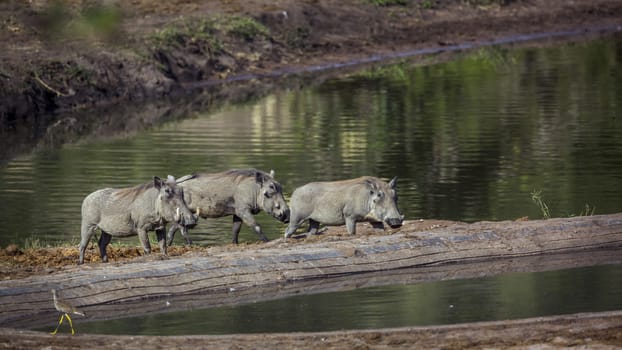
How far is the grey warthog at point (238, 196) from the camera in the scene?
48.1ft

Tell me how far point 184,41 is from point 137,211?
19300mm

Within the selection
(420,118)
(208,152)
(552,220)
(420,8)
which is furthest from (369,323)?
(420,8)

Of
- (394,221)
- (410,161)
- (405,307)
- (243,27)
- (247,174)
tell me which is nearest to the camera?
(405,307)

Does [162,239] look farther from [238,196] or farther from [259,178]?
[259,178]

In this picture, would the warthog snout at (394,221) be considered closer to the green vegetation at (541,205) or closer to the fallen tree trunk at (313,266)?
the fallen tree trunk at (313,266)

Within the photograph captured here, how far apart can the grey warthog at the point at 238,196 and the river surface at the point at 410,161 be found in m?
1.14

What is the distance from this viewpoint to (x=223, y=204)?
1472 centimetres

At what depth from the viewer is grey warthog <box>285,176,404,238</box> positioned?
561 inches

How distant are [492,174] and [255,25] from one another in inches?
587

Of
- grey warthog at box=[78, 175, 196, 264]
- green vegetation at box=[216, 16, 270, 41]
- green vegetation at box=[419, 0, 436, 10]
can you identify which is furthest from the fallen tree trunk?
green vegetation at box=[419, 0, 436, 10]

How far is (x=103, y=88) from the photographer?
29.9m

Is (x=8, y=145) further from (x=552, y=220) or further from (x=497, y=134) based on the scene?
(x=552, y=220)

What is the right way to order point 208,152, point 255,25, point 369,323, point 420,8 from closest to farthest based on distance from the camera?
point 369,323
point 208,152
point 255,25
point 420,8

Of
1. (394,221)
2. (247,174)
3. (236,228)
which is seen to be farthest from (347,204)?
(236,228)
